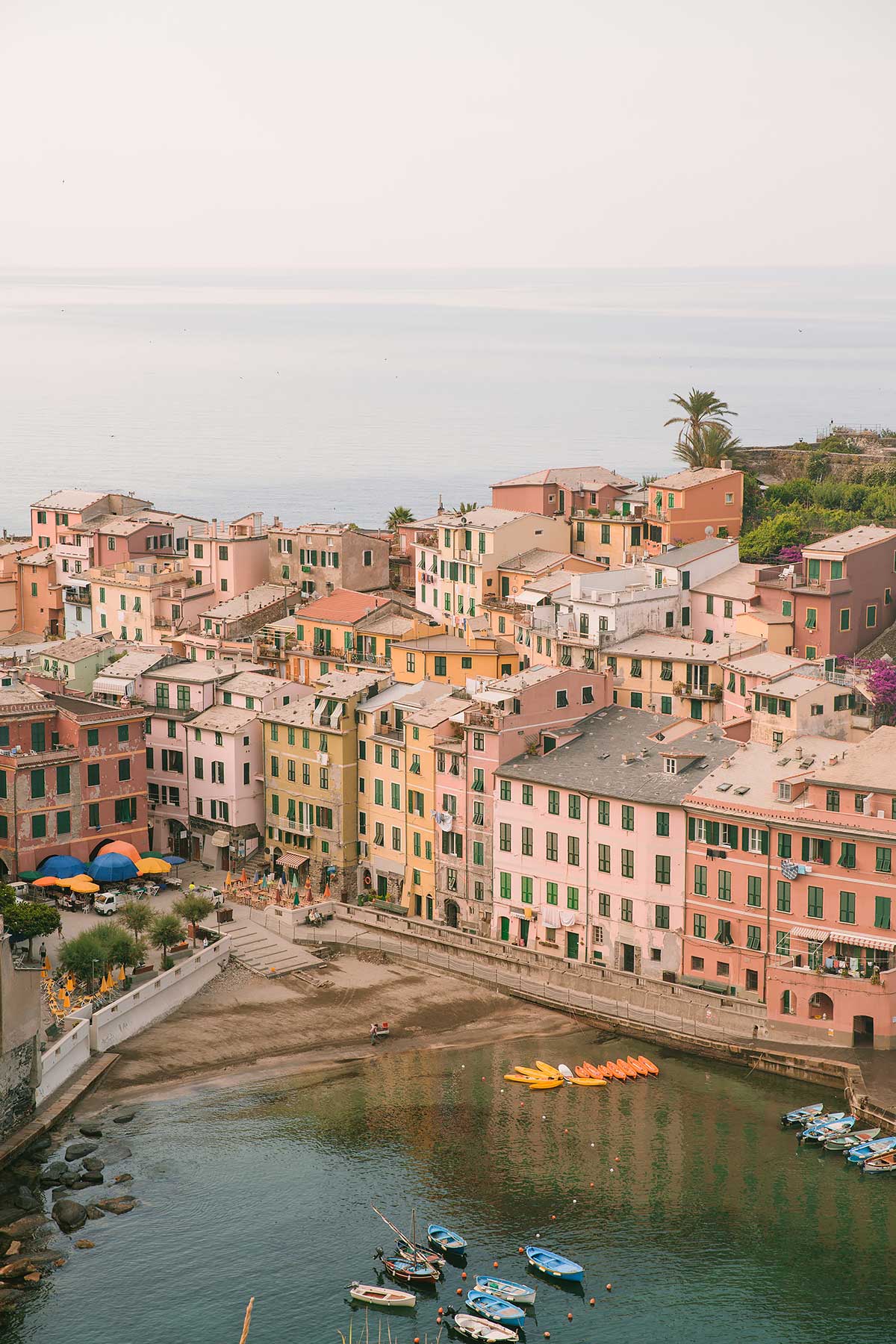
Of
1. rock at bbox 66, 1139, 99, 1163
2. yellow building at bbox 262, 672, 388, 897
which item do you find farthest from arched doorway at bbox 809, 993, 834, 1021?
rock at bbox 66, 1139, 99, 1163

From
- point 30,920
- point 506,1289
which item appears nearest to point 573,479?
point 30,920

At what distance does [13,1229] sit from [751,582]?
48118 mm

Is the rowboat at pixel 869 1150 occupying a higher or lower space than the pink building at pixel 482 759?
lower

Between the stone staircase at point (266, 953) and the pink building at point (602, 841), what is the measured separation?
788cm

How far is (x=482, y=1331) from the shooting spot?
161ft

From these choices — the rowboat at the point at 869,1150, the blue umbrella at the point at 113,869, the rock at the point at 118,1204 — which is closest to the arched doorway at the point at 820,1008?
the rowboat at the point at 869,1150

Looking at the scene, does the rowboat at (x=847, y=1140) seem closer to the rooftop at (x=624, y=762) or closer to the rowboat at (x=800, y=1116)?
the rowboat at (x=800, y=1116)

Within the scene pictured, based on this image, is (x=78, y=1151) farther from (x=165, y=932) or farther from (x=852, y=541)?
(x=852, y=541)

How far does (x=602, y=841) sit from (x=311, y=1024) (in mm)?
12956

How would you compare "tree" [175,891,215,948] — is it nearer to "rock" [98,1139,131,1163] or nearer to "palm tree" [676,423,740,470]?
"rock" [98,1139,131,1163]

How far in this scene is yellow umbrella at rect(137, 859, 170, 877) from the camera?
79.7 metres

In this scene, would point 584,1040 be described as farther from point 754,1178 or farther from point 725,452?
point 725,452

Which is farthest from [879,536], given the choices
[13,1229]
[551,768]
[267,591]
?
[13,1229]

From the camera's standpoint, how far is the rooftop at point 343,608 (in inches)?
3740
